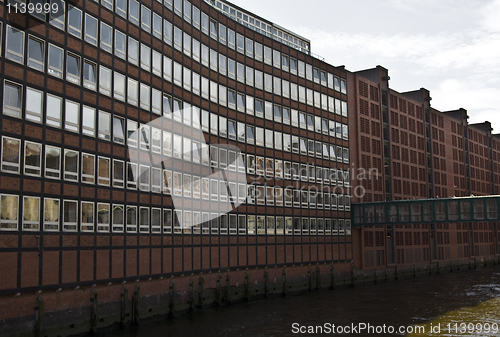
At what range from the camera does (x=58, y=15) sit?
33125 millimetres

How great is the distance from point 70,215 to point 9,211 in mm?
4387

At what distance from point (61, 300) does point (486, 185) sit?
10017 cm

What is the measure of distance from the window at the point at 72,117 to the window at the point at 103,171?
→ 2815 millimetres

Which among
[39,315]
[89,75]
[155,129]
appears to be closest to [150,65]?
[155,129]

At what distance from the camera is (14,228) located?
29.6 meters

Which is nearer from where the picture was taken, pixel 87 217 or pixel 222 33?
pixel 87 217

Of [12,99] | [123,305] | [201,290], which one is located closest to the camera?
[12,99]

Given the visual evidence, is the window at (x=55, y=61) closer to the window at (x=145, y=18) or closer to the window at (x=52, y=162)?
the window at (x=52, y=162)

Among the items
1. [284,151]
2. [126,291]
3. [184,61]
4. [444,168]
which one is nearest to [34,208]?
[126,291]

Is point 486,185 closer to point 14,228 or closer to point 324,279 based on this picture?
point 324,279

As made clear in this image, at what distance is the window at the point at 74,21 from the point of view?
111 feet

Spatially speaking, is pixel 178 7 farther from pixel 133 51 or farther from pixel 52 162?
pixel 52 162

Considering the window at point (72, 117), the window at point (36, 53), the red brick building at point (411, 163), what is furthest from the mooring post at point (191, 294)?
the red brick building at point (411, 163)

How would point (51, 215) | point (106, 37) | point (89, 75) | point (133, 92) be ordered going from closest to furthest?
point (51, 215) < point (89, 75) < point (106, 37) < point (133, 92)
